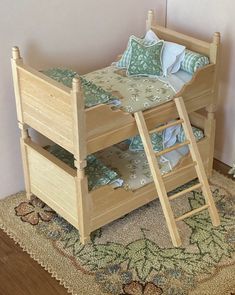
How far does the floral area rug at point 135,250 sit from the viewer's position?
2.30 metres

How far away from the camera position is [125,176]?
8.73 feet

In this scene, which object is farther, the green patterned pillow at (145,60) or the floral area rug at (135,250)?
the green patterned pillow at (145,60)

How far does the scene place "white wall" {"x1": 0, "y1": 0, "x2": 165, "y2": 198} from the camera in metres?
2.63

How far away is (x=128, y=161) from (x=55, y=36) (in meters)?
0.79

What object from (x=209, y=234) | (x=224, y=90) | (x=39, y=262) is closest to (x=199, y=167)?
(x=209, y=234)

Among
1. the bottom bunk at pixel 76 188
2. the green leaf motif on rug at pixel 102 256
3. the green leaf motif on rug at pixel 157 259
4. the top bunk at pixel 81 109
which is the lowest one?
the green leaf motif on rug at pixel 102 256

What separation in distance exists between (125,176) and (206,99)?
0.63 m

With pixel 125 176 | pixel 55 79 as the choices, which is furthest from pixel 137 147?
pixel 55 79

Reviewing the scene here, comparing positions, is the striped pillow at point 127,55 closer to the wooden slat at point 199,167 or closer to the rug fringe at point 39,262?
the wooden slat at point 199,167

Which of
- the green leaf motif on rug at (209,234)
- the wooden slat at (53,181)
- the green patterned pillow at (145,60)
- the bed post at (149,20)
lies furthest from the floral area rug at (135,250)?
the bed post at (149,20)

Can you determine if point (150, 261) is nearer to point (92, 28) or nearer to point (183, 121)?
point (183, 121)

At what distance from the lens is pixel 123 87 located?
8.66ft

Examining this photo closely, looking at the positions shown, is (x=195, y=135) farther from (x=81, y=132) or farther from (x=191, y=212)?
(x=81, y=132)

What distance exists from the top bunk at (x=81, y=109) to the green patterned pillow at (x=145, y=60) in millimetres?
197
